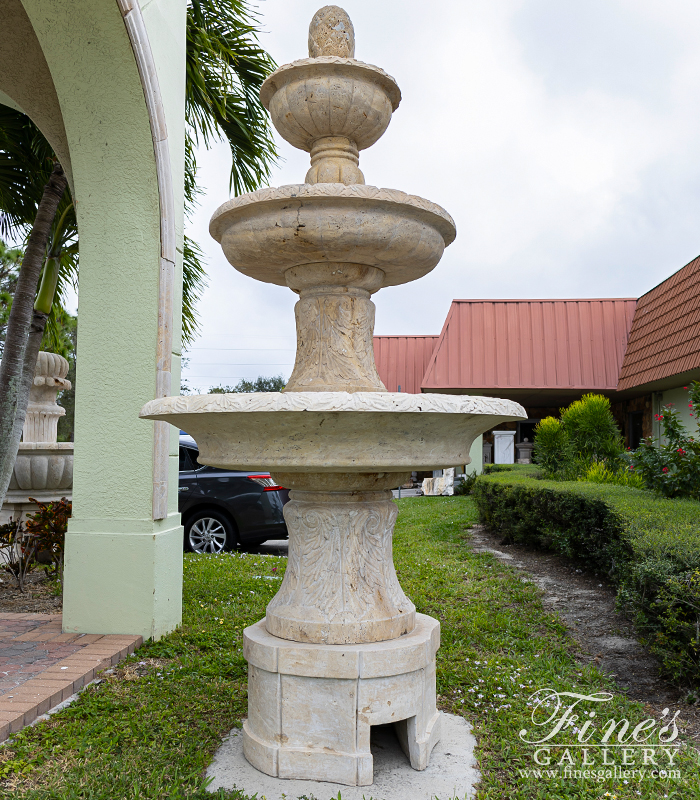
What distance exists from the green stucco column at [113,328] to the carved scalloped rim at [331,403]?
202 centimetres

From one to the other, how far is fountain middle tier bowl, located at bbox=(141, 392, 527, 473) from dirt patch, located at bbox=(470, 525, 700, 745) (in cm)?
184

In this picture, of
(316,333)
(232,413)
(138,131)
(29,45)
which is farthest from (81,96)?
(232,413)

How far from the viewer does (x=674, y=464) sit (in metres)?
5.83

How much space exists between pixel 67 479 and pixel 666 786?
5.74m

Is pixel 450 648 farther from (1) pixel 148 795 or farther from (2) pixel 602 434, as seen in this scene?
(2) pixel 602 434

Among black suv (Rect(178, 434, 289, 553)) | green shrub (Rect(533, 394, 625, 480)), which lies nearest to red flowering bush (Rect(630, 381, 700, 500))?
green shrub (Rect(533, 394, 625, 480))

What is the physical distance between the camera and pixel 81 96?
4125mm

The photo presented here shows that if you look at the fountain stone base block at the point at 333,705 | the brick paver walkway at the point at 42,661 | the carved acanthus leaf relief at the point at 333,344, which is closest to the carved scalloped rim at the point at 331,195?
the carved acanthus leaf relief at the point at 333,344

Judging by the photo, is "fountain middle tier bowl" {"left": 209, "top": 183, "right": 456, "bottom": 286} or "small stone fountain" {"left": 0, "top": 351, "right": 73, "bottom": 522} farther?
"small stone fountain" {"left": 0, "top": 351, "right": 73, "bottom": 522}

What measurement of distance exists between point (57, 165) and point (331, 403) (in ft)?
15.0

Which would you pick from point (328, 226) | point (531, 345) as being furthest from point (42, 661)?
point (531, 345)

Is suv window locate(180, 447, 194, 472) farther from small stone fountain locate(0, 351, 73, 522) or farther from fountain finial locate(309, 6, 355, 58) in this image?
fountain finial locate(309, 6, 355, 58)

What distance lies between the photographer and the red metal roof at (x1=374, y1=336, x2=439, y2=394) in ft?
53.2

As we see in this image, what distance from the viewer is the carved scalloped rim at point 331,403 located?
2041 mm
